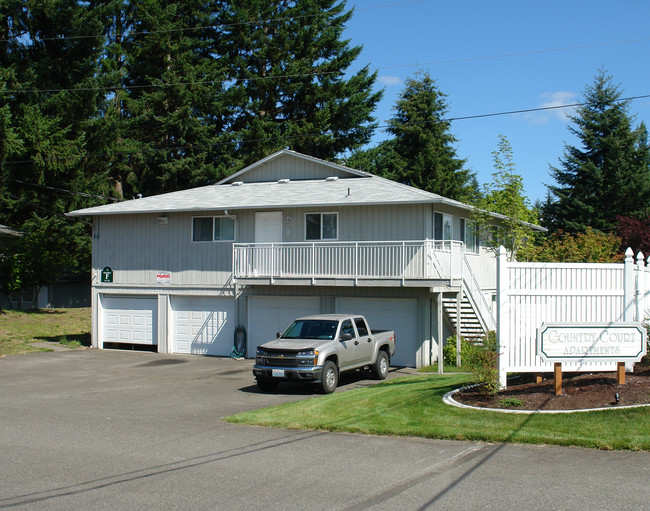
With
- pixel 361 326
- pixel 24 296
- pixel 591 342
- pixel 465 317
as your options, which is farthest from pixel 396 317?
pixel 24 296

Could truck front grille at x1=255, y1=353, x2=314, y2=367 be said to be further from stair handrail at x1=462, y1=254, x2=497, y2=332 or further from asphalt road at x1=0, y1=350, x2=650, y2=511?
stair handrail at x1=462, y1=254, x2=497, y2=332

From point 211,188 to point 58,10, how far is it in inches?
634

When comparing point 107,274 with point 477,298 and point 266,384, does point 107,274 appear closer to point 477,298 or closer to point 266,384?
point 266,384

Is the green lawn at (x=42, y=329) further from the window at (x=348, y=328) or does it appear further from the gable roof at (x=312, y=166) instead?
the window at (x=348, y=328)

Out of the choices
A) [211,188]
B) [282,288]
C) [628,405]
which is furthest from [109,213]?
[628,405]

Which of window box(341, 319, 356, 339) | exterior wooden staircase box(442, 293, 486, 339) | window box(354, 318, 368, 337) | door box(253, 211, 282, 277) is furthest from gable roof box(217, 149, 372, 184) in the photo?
window box(341, 319, 356, 339)

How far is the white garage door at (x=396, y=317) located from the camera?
21.5m

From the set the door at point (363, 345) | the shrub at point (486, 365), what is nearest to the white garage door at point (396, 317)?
the door at point (363, 345)

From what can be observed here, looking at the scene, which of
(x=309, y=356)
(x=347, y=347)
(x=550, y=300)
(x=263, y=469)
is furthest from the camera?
(x=347, y=347)

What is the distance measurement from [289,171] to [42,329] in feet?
45.0

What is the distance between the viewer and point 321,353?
15523mm

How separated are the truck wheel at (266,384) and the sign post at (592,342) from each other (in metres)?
6.85

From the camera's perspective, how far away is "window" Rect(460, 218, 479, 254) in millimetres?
24859

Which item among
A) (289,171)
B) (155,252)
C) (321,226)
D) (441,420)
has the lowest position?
(441,420)
